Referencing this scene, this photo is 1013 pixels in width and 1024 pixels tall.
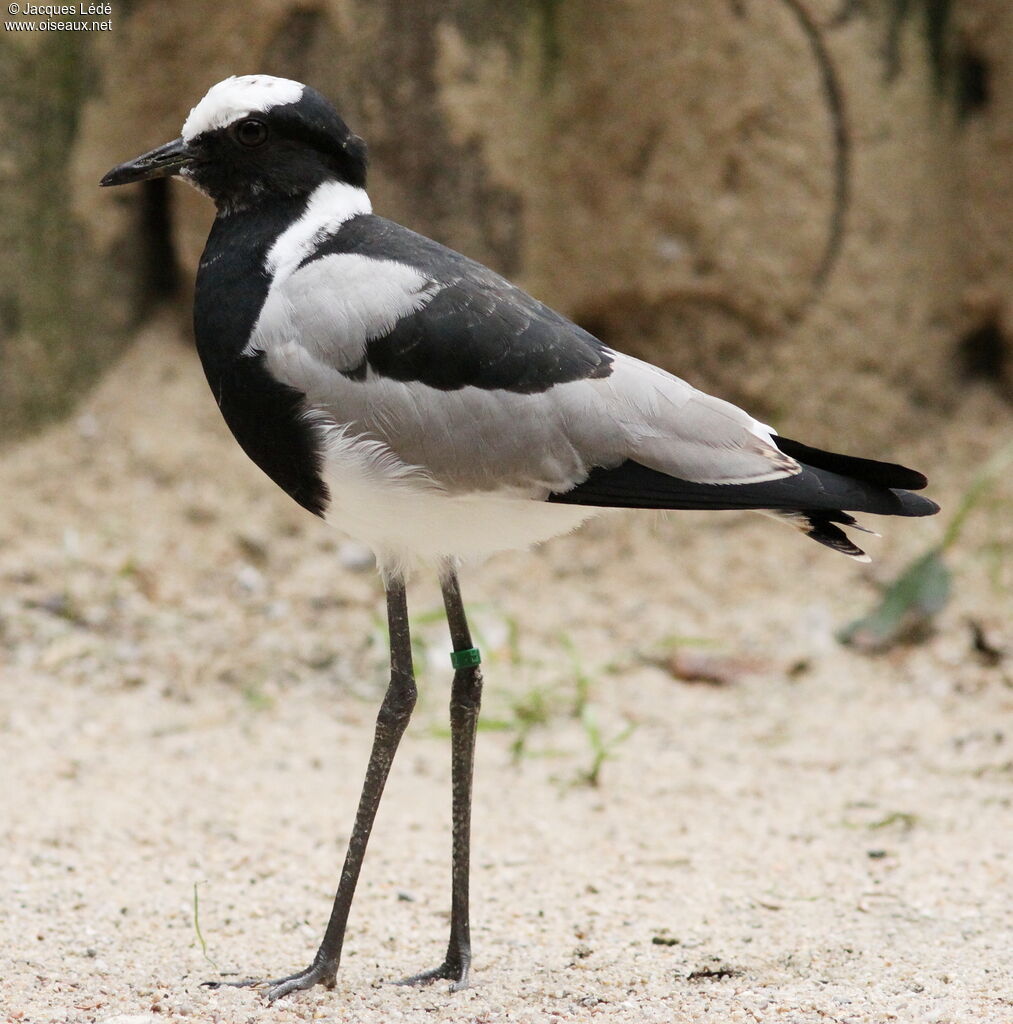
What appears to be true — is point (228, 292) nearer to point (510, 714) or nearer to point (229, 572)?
point (510, 714)

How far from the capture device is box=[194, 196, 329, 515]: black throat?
9.52 ft

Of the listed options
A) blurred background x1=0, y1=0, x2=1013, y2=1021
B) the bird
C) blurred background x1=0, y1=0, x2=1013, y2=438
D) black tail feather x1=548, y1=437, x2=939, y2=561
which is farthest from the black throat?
blurred background x1=0, y1=0, x2=1013, y2=438

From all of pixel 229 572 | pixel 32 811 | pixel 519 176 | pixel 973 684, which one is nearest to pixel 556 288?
pixel 519 176

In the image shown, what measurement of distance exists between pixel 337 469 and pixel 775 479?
0.90 metres

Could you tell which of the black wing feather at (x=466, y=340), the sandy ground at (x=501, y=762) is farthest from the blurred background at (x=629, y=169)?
the black wing feather at (x=466, y=340)

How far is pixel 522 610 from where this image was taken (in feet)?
18.5

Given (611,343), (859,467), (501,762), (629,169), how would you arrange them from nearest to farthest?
(859,467) → (501,762) → (629,169) → (611,343)

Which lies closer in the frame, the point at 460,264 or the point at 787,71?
the point at 460,264

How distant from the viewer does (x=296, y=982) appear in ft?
9.62

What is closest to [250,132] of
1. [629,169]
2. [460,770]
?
[460,770]

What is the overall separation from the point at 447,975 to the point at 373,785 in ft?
1.46

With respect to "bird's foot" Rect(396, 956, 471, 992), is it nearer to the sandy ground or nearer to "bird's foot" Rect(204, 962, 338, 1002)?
the sandy ground

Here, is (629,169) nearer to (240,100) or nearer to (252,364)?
(240,100)

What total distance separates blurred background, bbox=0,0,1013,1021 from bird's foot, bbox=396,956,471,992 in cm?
102
